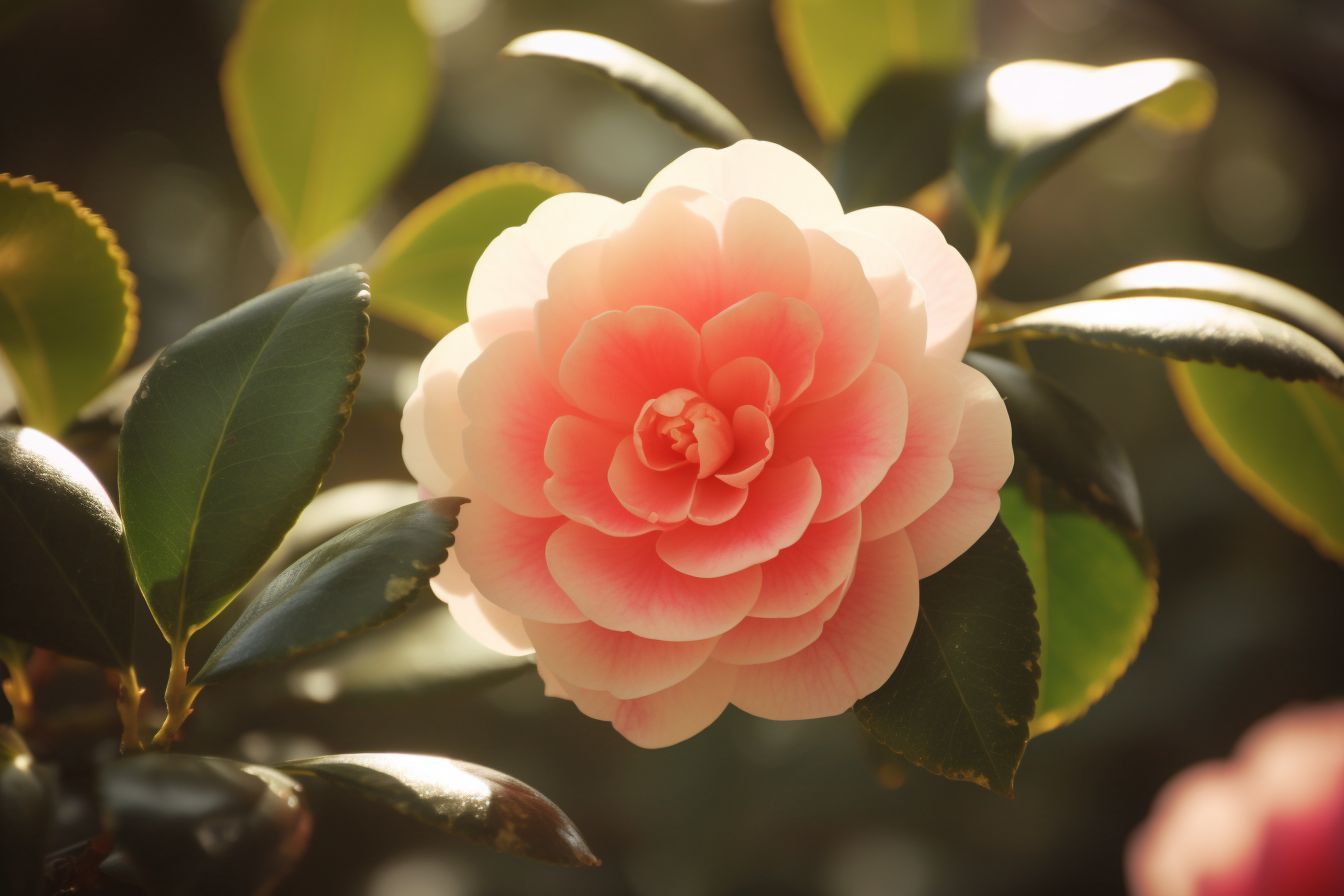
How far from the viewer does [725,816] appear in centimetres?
113

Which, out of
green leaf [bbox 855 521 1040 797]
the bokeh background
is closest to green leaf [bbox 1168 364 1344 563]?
green leaf [bbox 855 521 1040 797]

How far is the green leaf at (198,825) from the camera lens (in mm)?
321

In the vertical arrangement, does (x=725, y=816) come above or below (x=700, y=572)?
below

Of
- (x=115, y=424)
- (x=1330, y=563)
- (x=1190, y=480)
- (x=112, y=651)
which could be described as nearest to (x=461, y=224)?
(x=115, y=424)

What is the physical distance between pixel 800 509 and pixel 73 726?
442mm

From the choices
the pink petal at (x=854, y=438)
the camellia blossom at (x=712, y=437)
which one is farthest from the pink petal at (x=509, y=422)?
the pink petal at (x=854, y=438)

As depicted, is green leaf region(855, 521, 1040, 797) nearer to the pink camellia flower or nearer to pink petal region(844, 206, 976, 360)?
pink petal region(844, 206, 976, 360)

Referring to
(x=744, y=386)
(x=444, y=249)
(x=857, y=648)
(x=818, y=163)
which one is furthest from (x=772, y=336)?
(x=818, y=163)

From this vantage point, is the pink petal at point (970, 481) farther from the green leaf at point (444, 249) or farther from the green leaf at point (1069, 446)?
the green leaf at point (444, 249)

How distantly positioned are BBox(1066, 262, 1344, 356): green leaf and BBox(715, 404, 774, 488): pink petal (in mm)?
236

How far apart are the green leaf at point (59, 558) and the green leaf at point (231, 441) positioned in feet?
0.04

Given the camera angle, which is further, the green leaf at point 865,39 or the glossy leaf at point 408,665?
the green leaf at point 865,39

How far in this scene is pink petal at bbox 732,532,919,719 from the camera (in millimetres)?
413

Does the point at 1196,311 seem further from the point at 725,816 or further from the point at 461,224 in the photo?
the point at 725,816
